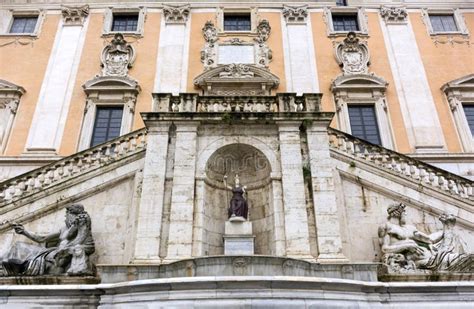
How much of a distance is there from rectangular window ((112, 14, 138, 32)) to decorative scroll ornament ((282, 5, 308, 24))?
7.11 metres

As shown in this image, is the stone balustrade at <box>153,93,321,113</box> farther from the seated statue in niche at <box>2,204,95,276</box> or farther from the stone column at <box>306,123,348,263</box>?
the seated statue in niche at <box>2,204,95,276</box>

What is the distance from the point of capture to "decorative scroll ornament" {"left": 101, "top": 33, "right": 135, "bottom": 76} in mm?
17500

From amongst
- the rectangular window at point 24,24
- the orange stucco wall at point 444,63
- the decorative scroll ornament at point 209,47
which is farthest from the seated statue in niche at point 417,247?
the rectangular window at point 24,24

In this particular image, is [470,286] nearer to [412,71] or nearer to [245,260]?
[245,260]

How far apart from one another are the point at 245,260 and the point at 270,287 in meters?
0.75

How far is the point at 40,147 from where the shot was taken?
1564 centimetres

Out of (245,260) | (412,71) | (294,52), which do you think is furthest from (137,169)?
(412,71)

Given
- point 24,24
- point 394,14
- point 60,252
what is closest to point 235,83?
point 394,14

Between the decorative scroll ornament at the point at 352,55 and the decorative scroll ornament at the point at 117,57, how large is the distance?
9058mm

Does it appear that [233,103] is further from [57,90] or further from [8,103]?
[8,103]

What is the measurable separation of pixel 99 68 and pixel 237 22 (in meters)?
6.81

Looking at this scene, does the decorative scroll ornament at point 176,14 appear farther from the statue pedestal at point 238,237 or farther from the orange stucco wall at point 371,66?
the statue pedestal at point 238,237

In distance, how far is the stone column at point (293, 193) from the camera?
31.2 feet

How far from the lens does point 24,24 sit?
64.3 feet
